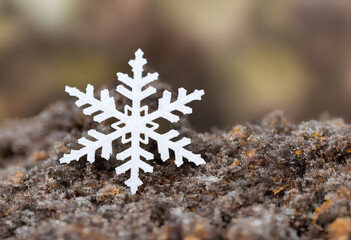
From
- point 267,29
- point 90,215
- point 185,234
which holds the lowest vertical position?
point 185,234

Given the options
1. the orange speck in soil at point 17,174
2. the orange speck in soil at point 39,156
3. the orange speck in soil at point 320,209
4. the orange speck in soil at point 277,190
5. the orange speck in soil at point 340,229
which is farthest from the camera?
the orange speck in soil at point 39,156

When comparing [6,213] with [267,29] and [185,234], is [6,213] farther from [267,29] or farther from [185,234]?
[267,29]

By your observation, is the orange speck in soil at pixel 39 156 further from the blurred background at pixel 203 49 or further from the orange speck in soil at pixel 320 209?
the blurred background at pixel 203 49

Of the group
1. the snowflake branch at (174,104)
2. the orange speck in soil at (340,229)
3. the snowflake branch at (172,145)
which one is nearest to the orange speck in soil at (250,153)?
the snowflake branch at (172,145)

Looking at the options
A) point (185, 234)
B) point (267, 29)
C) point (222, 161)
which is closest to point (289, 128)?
point (222, 161)

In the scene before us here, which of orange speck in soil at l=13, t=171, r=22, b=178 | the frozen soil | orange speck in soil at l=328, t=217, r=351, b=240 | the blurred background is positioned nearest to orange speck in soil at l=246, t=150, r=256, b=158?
the frozen soil

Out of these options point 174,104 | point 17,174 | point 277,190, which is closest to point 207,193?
point 277,190
